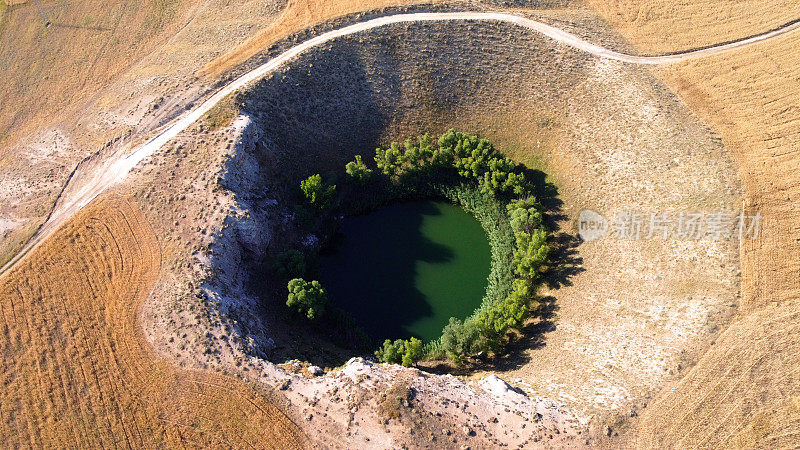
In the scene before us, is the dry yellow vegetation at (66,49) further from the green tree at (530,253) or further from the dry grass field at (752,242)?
the dry grass field at (752,242)

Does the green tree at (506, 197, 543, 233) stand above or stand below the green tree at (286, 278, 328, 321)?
above

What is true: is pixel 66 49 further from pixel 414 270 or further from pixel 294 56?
pixel 414 270

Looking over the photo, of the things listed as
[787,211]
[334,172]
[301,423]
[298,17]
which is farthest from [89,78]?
[787,211]

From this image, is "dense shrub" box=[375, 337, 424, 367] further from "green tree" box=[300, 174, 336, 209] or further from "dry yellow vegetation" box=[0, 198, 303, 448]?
"green tree" box=[300, 174, 336, 209]

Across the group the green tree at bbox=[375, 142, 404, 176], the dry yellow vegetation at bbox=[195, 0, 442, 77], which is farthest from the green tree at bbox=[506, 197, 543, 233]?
the dry yellow vegetation at bbox=[195, 0, 442, 77]

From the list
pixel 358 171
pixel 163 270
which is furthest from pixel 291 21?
pixel 163 270

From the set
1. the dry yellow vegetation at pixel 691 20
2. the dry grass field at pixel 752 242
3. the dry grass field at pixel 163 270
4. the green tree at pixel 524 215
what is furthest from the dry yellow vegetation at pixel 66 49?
the dry grass field at pixel 752 242
